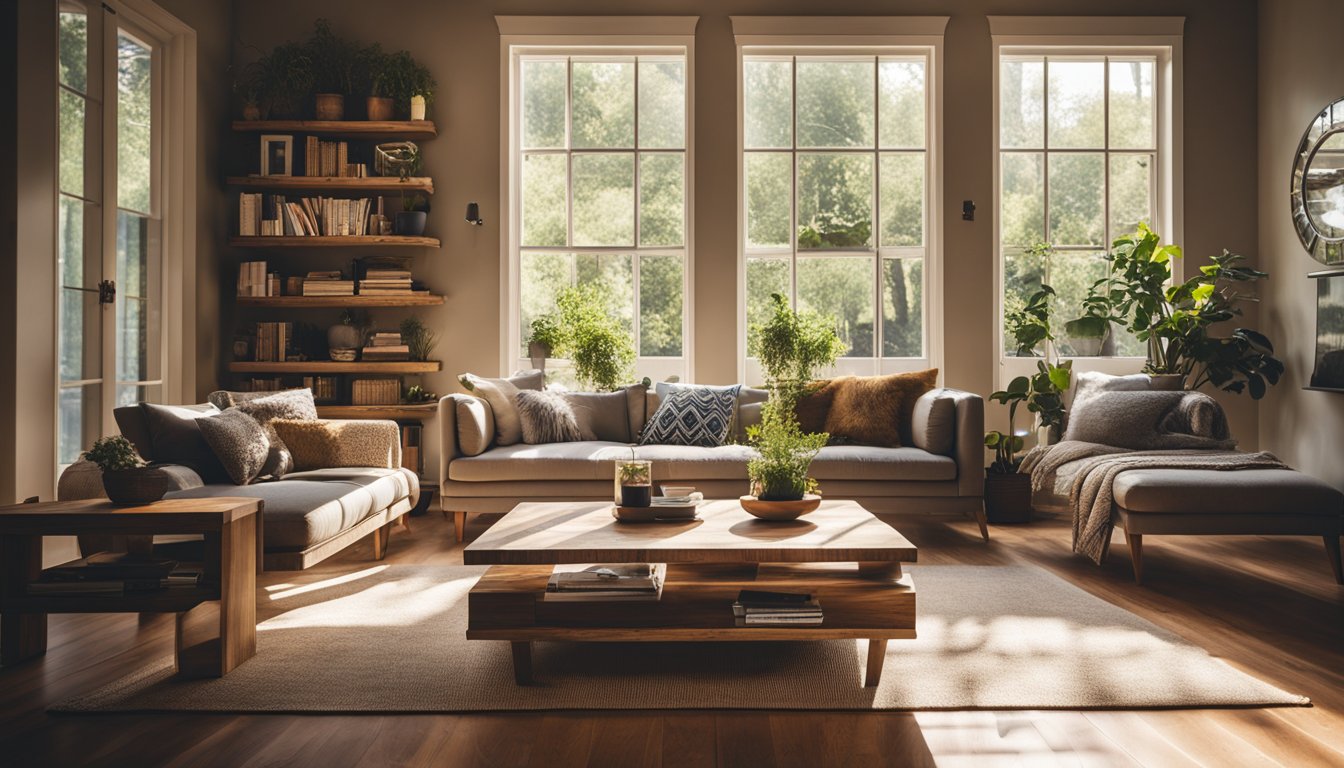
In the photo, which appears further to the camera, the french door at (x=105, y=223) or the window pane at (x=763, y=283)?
the window pane at (x=763, y=283)

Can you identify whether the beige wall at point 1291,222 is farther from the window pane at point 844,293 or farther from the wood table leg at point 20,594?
the wood table leg at point 20,594

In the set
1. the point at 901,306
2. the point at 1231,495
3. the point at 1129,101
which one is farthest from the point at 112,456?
the point at 1129,101

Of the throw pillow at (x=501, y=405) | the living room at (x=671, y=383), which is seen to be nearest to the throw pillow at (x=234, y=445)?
Result: the living room at (x=671, y=383)

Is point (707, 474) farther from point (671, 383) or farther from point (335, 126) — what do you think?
point (335, 126)

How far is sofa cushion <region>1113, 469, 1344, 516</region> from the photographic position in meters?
3.91

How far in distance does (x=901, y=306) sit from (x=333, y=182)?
12.7 feet

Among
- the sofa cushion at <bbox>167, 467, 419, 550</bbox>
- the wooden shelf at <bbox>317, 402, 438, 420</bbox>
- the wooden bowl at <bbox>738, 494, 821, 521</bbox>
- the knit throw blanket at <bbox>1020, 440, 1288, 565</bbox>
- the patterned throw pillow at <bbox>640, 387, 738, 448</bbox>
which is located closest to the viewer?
the wooden bowl at <bbox>738, 494, 821, 521</bbox>

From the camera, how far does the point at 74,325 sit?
4.62 meters

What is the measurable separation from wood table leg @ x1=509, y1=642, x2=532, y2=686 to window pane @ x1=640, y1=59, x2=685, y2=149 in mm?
4372

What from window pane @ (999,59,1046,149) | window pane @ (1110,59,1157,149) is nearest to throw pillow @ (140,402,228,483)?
window pane @ (999,59,1046,149)

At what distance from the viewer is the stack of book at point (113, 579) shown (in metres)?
2.72

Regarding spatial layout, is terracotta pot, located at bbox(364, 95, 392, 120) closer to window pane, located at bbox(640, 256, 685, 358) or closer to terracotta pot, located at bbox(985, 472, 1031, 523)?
window pane, located at bbox(640, 256, 685, 358)

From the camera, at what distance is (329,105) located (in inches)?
239

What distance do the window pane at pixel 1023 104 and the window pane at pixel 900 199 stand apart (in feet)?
2.16
